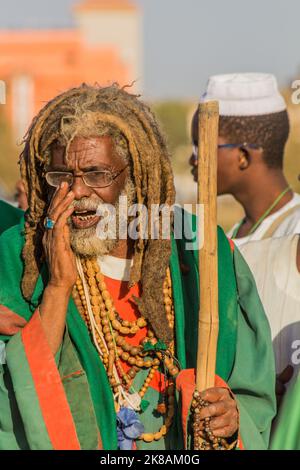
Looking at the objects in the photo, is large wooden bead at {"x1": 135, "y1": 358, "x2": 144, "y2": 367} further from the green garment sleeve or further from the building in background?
the building in background

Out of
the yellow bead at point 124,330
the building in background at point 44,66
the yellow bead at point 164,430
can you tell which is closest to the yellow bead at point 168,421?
the yellow bead at point 164,430

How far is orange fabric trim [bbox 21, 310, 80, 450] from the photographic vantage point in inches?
145

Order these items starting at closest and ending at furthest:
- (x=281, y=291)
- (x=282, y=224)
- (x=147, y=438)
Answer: (x=147, y=438), (x=281, y=291), (x=282, y=224)

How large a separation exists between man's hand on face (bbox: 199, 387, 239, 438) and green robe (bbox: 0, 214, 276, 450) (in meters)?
0.09

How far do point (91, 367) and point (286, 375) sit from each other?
93 cm

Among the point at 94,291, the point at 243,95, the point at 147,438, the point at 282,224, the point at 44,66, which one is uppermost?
the point at 243,95

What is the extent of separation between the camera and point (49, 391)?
3.72 meters

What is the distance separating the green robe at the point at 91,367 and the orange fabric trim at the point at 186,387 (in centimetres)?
7

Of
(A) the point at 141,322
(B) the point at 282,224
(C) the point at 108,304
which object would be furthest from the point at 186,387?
(B) the point at 282,224

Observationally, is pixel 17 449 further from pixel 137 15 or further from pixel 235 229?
pixel 137 15

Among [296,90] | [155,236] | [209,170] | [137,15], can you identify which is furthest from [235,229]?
[137,15]

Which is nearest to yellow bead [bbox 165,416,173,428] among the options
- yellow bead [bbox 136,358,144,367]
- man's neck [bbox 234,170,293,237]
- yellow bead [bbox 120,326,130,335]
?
yellow bead [bbox 136,358,144,367]

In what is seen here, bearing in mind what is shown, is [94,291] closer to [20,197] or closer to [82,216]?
[82,216]
